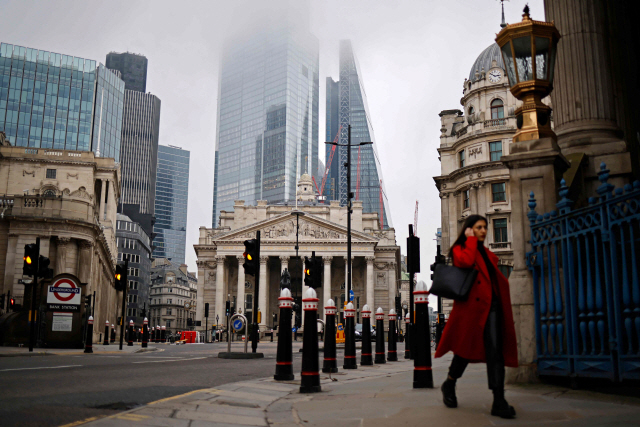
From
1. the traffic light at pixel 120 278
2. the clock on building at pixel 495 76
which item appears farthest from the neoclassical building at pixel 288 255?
the traffic light at pixel 120 278

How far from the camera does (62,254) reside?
3953 centimetres

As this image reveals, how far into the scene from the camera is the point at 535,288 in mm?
7160

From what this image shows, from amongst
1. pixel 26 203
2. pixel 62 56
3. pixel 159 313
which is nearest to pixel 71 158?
pixel 26 203

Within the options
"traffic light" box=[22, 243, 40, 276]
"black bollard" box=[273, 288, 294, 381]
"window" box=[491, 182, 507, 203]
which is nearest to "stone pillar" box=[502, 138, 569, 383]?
"black bollard" box=[273, 288, 294, 381]

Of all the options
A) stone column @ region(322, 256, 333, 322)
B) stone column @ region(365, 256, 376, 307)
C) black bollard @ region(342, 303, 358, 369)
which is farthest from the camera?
stone column @ region(365, 256, 376, 307)

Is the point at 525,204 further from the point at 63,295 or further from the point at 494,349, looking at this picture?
the point at 63,295

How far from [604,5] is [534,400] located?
677 centimetres

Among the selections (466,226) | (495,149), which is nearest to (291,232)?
(495,149)

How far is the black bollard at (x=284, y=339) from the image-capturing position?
9.25 m

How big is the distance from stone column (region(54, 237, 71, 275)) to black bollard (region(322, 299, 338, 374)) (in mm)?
31636

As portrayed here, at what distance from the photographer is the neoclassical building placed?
275ft

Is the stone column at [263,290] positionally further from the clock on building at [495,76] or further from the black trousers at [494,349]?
the black trousers at [494,349]

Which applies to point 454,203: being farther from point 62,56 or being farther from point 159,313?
point 159,313

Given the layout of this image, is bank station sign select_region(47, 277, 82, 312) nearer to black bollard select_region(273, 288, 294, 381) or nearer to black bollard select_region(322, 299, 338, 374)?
black bollard select_region(322, 299, 338, 374)
